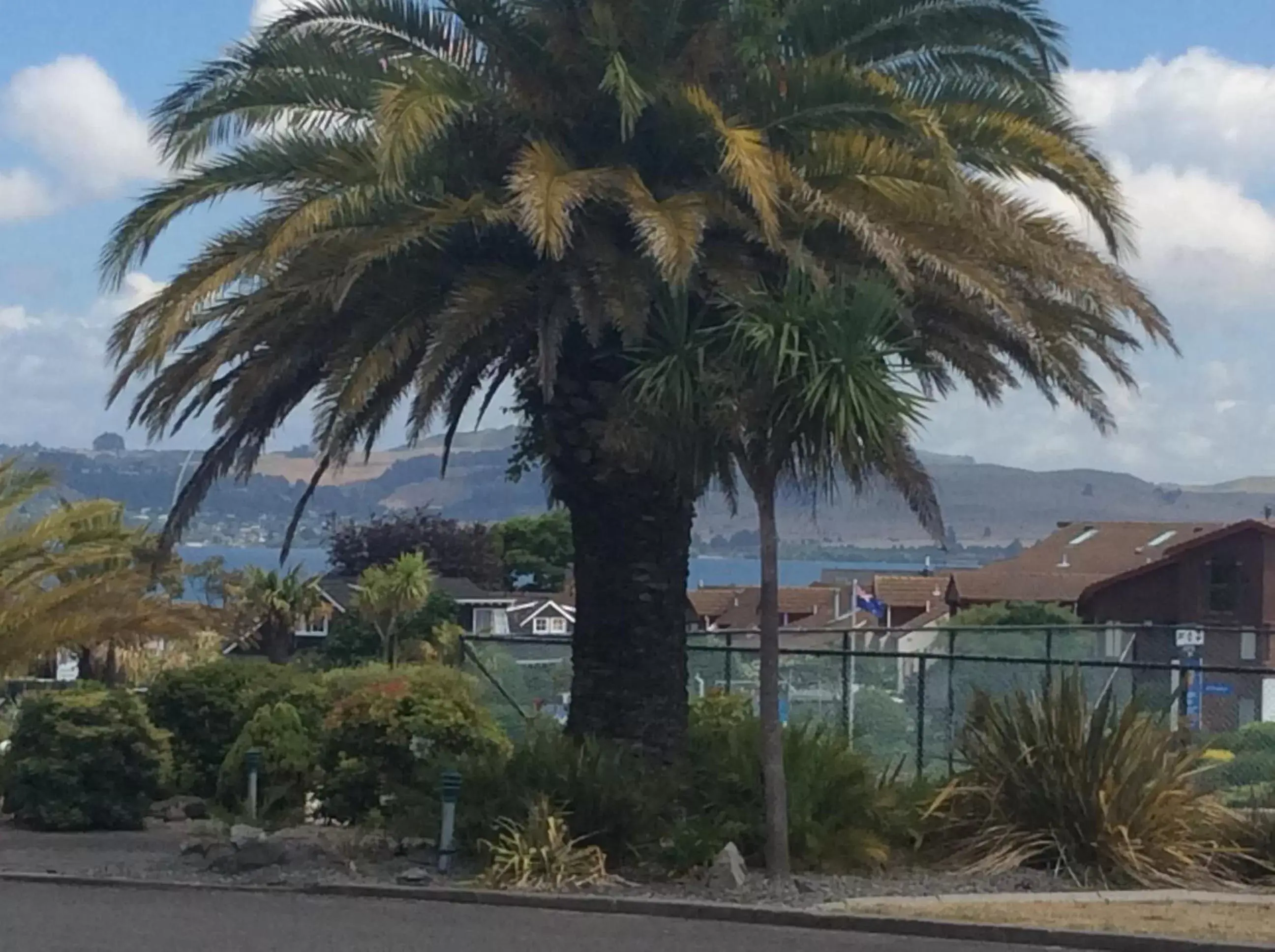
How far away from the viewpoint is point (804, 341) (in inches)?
494

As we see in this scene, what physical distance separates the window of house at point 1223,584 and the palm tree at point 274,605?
30385 millimetres

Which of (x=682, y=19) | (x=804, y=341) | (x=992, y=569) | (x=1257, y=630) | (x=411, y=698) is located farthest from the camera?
(x=992, y=569)

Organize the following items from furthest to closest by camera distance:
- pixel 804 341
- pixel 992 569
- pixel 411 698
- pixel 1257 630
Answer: pixel 992 569 → pixel 1257 630 → pixel 411 698 → pixel 804 341

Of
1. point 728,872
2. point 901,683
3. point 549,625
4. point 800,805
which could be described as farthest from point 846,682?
point 549,625

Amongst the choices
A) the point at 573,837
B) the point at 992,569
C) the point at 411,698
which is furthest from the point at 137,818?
the point at 992,569

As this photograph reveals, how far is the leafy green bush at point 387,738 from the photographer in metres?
16.7

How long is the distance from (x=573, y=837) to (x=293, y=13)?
6.79 metres

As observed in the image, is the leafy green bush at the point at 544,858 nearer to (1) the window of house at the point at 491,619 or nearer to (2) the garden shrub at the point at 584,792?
(2) the garden shrub at the point at 584,792

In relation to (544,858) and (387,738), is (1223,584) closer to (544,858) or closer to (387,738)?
(387,738)

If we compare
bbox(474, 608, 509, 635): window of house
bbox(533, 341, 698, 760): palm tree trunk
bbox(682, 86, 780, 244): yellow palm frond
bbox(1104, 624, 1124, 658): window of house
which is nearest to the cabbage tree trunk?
bbox(533, 341, 698, 760): palm tree trunk

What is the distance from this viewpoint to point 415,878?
517 inches

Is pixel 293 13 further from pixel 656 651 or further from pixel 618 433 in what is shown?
pixel 656 651

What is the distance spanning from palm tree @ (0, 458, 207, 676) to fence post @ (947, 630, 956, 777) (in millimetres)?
7957

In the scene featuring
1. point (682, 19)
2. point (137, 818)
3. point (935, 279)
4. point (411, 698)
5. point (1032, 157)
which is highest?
point (682, 19)
